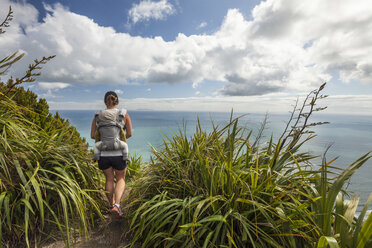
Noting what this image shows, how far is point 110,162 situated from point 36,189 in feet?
3.45

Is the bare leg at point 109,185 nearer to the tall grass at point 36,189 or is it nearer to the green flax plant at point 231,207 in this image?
the tall grass at point 36,189

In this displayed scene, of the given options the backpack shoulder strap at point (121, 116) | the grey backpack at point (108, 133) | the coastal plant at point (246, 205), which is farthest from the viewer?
the backpack shoulder strap at point (121, 116)

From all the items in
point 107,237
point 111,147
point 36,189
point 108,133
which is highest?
point 108,133

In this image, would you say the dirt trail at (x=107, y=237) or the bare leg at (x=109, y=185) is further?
the bare leg at (x=109, y=185)

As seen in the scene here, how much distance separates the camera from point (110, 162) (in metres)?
2.87

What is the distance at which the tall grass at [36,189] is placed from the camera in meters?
1.94

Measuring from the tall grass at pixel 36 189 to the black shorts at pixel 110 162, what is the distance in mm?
224

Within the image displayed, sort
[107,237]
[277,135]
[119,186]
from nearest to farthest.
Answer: [107,237] < [119,186] < [277,135]

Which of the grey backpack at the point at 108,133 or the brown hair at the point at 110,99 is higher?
the brown hair at the point at 110,99

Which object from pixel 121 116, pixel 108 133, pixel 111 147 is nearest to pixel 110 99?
pixel 121 116

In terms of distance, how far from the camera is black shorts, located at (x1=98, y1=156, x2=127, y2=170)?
2.84m

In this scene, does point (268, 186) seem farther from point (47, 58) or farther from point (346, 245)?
point (47, 58)

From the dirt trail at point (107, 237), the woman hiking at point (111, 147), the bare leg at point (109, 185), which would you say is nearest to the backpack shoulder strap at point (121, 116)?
the woman hiking at point (111, 147)

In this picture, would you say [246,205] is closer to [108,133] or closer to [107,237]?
[107,237]
